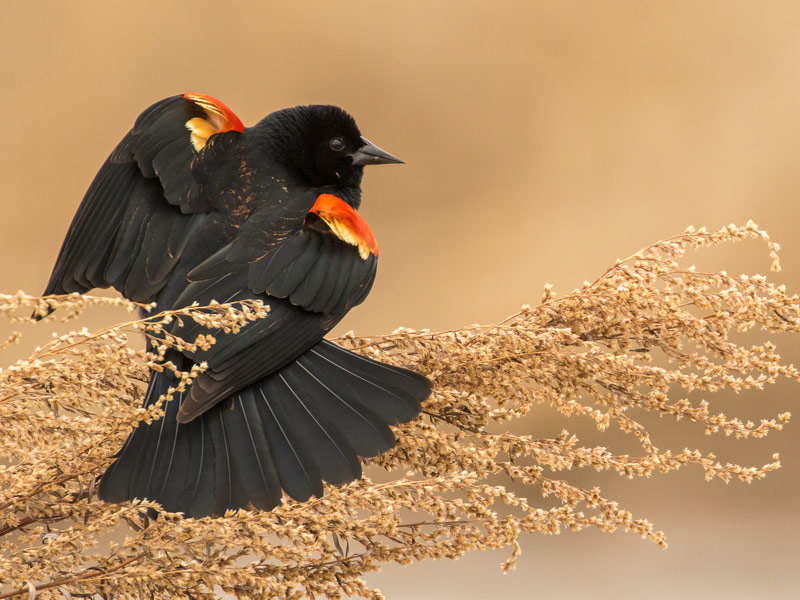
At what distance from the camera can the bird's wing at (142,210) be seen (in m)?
1.01

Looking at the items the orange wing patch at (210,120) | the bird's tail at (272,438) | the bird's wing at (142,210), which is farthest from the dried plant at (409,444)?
the orange wing patch at (210,120)

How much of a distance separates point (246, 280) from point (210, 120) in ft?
1.16

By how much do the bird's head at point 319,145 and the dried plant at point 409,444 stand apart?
1.08 feet

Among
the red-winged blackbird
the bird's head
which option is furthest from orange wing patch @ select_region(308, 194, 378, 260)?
the bird's head

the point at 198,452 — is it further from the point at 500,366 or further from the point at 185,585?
the point at 500,366

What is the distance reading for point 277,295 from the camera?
0.87 m

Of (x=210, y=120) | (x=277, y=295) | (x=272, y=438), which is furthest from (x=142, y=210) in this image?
(x=272, y=438)

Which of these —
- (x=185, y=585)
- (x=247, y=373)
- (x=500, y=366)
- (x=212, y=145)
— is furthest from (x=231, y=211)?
(x=185, y=585)

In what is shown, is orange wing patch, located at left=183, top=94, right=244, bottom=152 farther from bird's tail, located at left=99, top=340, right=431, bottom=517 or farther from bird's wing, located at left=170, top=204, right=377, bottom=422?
bird's tail, located at left=99, top=340, right=431, bottom=517

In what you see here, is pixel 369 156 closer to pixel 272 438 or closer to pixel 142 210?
pixel 142 210

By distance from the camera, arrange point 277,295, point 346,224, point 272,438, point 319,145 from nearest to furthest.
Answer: point 272,438 < point 277,295 < point 346,224 < point 319,145

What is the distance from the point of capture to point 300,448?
743 mm

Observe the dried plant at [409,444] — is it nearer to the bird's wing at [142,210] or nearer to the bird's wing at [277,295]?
the bird's wing at [277,295]

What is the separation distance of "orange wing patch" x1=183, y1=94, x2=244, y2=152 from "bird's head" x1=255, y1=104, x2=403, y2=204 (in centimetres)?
4
